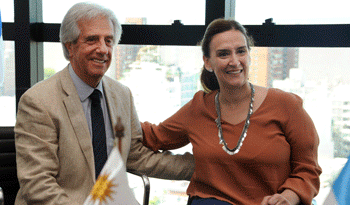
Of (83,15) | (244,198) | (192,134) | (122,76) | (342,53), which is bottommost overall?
(244,198)

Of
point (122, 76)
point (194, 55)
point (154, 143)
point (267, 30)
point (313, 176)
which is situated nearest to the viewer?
point (313, 176)

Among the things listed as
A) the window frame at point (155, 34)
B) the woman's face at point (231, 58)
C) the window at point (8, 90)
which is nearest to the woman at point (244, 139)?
the woman's face at point (231, 58)

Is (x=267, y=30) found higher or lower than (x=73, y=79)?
higher

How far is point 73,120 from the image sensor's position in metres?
1.81

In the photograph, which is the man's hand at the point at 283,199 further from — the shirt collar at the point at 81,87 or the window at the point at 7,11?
the window at the point at 7,11

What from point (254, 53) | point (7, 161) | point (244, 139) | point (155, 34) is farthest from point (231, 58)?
point (7, 161)

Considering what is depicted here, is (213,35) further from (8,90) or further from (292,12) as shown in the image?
(8,90)

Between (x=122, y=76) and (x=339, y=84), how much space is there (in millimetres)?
1338

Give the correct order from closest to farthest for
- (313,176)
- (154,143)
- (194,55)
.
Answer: (313,176) < (154,143) < (194,55)

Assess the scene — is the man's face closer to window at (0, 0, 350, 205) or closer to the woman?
the woman

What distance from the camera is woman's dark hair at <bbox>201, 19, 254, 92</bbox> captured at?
1.86 metres

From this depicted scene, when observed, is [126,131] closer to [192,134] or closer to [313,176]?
[192,134]

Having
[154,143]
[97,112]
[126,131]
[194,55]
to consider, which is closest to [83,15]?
[97,112]

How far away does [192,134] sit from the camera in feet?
6.31
